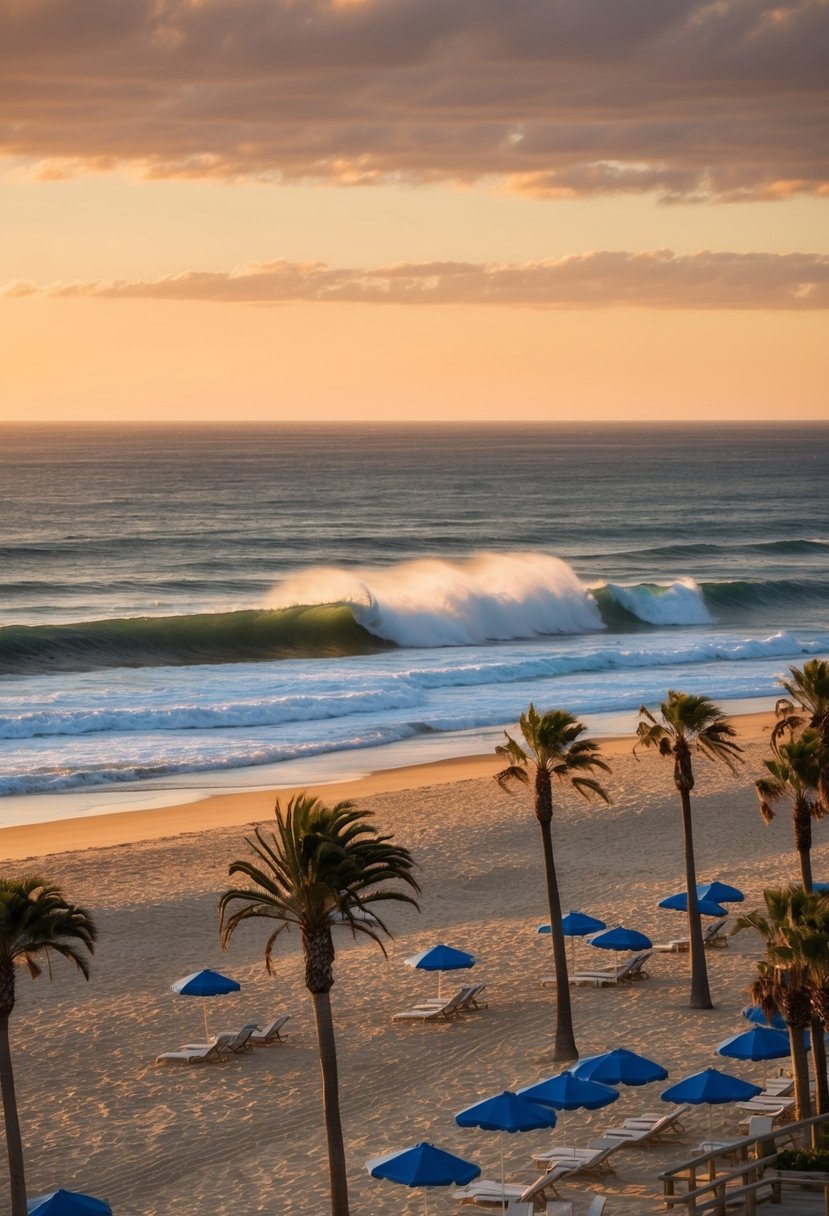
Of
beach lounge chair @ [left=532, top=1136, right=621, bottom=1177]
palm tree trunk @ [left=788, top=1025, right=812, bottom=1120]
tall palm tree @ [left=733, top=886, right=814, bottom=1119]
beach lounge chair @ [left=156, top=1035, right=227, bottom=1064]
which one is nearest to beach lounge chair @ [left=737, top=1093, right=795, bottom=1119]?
palm tree trunk @ [left=788, top=1025, right=812, bottom=1120]

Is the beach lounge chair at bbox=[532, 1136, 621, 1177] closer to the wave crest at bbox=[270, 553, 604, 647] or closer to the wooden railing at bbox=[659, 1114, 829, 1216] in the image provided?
the wooden railing at bbox=[659, 1114, 829, 1216]

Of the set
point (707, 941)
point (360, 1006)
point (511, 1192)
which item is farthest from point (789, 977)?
point (707, 941)

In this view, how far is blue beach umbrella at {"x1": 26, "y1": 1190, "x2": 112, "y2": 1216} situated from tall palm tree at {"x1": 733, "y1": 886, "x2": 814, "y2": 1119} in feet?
24.5

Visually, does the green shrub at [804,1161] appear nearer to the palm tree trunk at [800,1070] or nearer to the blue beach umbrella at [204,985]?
the palm tree trunk at [800,1070]

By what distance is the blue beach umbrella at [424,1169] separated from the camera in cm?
1623

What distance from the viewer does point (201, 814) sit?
35.2 m

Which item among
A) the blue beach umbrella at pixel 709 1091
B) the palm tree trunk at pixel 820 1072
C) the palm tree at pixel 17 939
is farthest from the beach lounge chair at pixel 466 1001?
the palm tree at pixel 17 939

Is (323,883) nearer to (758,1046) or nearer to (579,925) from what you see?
(758,1046)

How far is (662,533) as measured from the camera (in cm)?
10744

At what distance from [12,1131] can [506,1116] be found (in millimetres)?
5402

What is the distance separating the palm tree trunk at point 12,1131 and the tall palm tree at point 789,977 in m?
8.19

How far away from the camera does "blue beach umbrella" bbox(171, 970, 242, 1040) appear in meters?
22.9

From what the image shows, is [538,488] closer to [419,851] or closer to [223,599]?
[223,599]

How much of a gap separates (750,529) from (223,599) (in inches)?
1886
